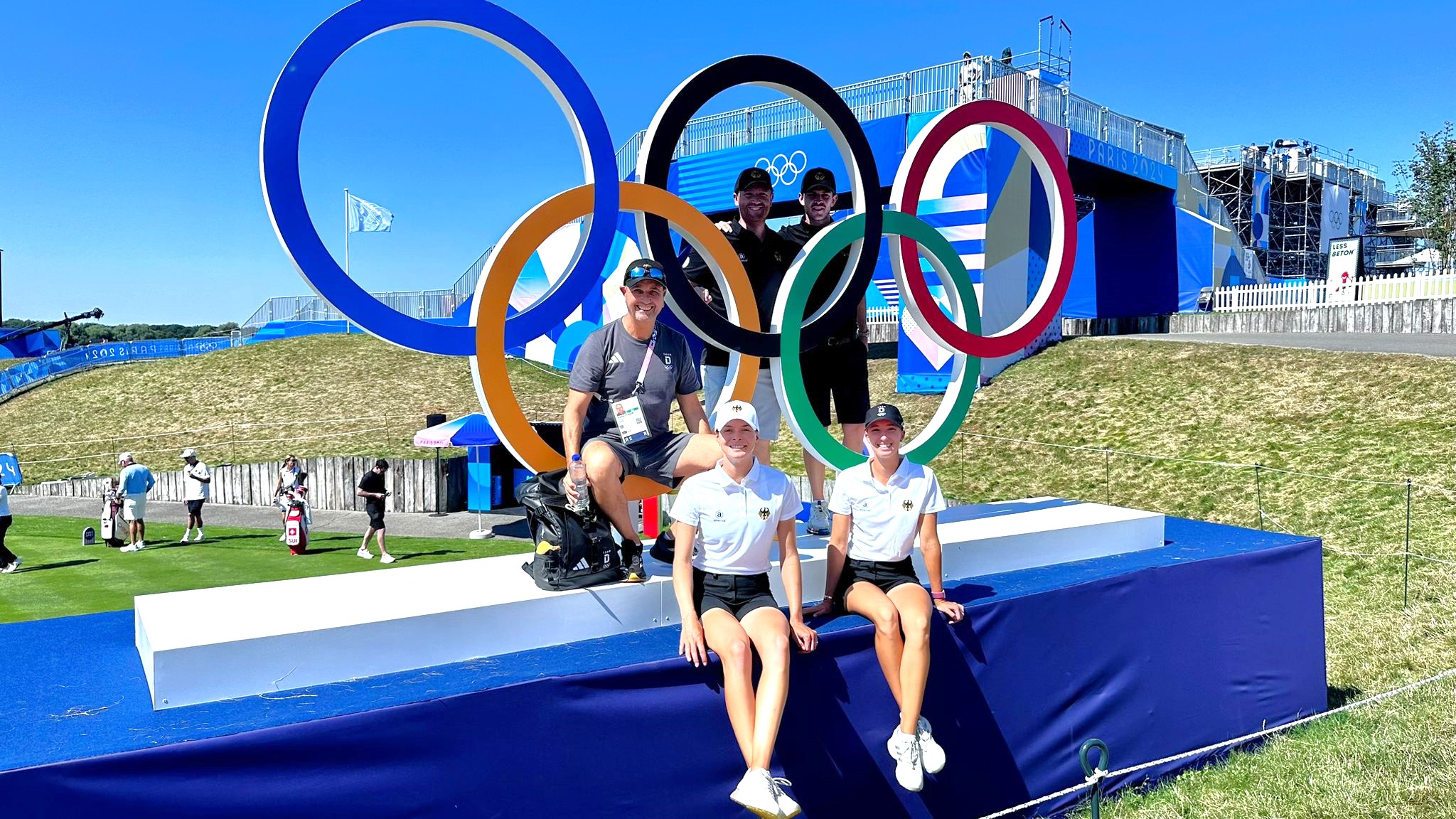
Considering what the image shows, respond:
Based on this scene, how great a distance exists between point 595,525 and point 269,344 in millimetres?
32405

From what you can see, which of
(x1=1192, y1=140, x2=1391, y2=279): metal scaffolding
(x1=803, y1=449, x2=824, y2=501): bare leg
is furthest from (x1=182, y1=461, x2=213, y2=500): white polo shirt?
(x1=1192, y1=140, x2=1391, y2=279): metal scaffolding

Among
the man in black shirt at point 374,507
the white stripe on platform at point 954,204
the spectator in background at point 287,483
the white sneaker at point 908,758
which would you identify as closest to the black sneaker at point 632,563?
the white sneaker at point 908,758

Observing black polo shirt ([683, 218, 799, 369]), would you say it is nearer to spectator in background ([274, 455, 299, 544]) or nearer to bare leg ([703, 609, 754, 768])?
bare leg ([703, 609, 754, 768])

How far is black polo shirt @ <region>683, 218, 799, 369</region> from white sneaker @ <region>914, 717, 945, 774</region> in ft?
8.06

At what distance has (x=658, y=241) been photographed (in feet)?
17.3

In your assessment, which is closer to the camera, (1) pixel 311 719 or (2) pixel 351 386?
(1) pixel 311 719

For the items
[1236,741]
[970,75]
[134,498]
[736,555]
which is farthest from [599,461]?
[970,75]

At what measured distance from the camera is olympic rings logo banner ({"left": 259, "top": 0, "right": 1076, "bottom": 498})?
14.2 ft

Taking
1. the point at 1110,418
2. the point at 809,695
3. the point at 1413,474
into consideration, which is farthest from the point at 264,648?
the point at 1110,418

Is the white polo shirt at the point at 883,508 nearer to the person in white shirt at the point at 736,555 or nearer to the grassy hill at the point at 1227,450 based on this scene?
the person in white shirt at the point at 736,555

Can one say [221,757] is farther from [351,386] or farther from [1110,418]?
[351,386]

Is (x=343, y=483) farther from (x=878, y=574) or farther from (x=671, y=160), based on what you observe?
(x=878, y=574)

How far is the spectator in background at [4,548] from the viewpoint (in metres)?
12.0

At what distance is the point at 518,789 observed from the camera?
3502mm
